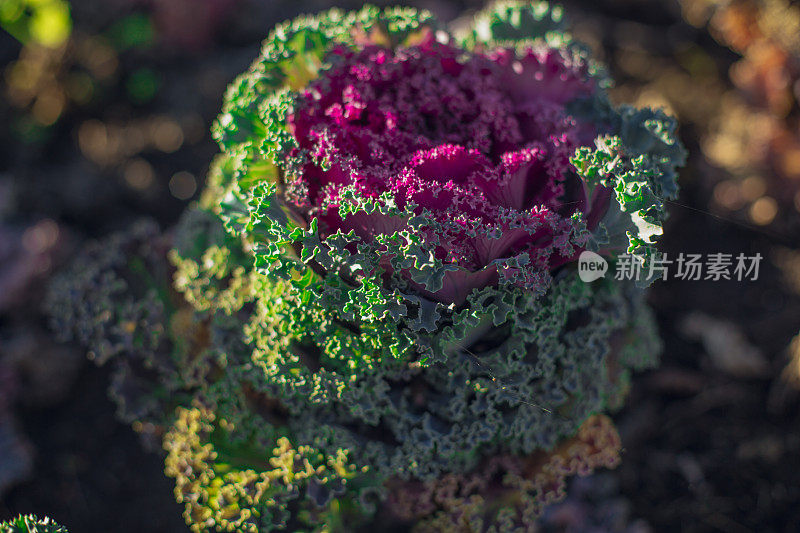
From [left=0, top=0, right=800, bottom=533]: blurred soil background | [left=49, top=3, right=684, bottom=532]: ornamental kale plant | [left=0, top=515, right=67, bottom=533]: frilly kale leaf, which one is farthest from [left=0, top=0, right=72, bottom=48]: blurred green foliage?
[left=0, top=515, right=67, bottom=533]: frilly kale leaf

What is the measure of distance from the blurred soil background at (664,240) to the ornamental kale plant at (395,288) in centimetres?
71

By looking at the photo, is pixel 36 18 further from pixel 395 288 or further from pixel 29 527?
pixel 395 288

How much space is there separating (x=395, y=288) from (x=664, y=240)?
8.82 feet

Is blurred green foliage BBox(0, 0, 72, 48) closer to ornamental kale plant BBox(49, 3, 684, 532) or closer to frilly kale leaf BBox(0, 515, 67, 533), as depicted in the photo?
ornamental kale plant BBox(49, 3, 684, 532)

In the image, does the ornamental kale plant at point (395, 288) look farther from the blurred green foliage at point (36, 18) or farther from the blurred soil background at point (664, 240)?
the blurred green foliage at point (36, 18)

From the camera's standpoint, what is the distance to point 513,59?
2.70 m

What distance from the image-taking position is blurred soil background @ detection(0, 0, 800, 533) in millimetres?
3373

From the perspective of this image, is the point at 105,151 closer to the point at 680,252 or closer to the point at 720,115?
the point at 680,252

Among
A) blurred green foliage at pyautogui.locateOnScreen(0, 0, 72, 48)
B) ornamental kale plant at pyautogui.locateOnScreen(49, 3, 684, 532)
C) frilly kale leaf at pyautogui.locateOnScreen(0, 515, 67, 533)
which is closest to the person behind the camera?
ornamental kale plant at pyautogui.locateOnScreen(49, 3, 684, 532)

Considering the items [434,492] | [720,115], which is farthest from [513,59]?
[720,115]

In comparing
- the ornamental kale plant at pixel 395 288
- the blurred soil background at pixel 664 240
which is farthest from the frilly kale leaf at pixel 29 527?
the blurred soil background at pixel 664 240

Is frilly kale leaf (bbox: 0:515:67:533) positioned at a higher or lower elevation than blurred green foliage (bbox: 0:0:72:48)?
lower

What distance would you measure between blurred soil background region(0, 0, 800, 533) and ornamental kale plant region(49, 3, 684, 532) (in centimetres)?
71

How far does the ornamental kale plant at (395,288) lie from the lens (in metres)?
2.22
